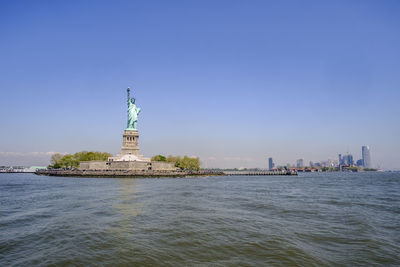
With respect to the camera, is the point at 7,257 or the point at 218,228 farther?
the point at 218,228

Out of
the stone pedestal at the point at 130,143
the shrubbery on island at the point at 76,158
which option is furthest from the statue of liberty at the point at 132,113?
the shrubbery on island at the point at 76,158

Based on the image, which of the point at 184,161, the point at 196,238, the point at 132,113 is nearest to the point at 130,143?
the point at 132,113

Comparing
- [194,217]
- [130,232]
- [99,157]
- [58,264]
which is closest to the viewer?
[58,264]

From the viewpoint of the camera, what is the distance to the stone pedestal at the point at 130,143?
78.9 m

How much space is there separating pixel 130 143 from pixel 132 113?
10.5 meters

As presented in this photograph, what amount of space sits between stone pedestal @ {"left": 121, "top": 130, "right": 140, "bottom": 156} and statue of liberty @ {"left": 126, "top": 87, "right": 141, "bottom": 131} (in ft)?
7.30

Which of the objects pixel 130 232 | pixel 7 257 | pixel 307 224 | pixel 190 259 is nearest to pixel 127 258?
pixel 190 259

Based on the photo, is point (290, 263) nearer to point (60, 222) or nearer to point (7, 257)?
point (7, 257)

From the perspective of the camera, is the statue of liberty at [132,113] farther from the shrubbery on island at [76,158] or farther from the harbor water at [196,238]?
the harbor water at [196,238]

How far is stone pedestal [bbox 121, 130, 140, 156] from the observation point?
7894 cm

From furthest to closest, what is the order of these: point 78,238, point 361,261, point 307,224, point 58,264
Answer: point 307,224 → point 78,238 → point 361,261 → point 58,264

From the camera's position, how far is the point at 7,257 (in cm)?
886

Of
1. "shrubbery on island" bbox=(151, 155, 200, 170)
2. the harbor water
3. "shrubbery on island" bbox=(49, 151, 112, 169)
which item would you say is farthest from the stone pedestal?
the harbor water

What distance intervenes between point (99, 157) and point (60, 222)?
91.4m
